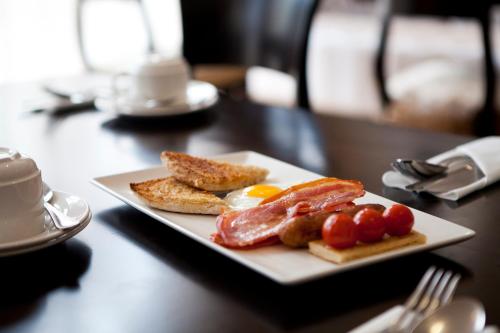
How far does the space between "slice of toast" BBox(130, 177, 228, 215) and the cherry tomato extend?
234 millimetres

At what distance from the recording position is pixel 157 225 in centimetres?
102

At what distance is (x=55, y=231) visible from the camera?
92 cm

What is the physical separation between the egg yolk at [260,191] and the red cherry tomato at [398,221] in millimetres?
261

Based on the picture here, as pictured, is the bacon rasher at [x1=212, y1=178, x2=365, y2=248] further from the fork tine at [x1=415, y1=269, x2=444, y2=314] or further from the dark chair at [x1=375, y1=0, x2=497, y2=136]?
the dark chair at [x1=375, y1=0, x2=497, y2=136]

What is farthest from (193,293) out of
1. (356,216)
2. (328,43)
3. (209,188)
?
(328,43)

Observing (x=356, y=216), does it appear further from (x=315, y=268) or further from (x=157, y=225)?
(x=157, y=225)

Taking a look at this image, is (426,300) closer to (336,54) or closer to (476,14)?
(476,14)

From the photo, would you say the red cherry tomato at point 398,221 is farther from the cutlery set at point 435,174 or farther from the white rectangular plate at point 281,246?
the cutlery set at point 435,174

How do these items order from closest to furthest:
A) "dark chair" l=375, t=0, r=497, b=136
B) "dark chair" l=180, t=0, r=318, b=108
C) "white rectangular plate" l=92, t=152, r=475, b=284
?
"white rectangular plate" l=92, t=152, r=475, b=284 → "dark chair" l=180, t=0, r=318, b=108 → "dark chair" l=375, t=0, r=497, b=136

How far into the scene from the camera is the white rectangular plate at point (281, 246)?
31.2 inches

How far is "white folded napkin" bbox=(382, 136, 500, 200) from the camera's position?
1.15 metres

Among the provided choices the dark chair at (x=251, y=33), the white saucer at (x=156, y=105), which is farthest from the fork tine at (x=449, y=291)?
the dark chair at (x=251, y=33)

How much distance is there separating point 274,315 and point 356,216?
17cm

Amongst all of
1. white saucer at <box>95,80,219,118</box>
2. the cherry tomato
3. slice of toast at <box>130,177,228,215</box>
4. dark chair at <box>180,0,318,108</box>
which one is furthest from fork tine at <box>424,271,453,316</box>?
dark chair at <box>180,0,318,108</box>
